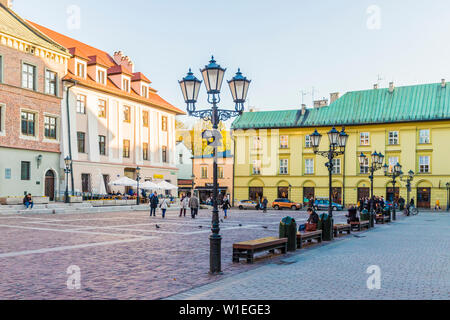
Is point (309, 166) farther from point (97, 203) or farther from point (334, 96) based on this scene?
point (97, 203)

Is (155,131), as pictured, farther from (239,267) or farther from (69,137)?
(239,267)

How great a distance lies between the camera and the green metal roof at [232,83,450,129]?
4950 centimetres

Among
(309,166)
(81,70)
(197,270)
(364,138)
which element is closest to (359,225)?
(197,270)

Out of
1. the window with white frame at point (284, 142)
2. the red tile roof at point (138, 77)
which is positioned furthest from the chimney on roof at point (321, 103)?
the red tile roof at point (138, 77)

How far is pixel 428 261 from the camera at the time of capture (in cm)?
1077

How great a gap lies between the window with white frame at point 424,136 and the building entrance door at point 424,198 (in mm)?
5108

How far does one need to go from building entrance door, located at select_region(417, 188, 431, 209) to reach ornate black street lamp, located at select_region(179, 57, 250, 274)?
43844 millimetres

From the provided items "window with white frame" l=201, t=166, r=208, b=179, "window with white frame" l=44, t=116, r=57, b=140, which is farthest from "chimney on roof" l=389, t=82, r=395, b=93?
"window with white frame" l=44, t=116, r=57, b=140

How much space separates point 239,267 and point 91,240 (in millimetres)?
6400

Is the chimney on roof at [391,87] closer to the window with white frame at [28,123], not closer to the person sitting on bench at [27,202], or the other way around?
the window with white frame at [28,123]

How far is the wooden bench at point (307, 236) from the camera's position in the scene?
42.9 feet

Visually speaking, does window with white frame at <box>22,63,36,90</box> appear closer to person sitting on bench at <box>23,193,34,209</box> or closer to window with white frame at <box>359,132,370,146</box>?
person sitting on bench at <box>23,193,34,209</box>

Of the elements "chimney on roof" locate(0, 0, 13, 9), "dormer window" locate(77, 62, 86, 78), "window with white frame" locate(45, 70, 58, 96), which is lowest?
"window with white frame" locate(45, 70, 58, 96)

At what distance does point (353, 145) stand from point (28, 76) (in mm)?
34950
